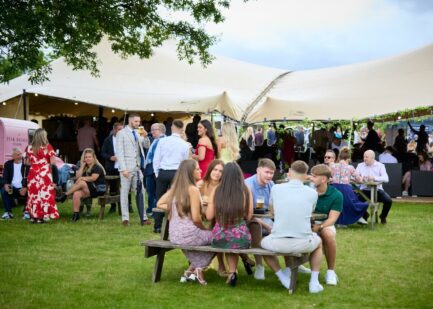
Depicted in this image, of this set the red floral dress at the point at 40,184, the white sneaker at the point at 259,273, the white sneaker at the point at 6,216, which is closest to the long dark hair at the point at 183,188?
the white sneaker at the point at 259,273

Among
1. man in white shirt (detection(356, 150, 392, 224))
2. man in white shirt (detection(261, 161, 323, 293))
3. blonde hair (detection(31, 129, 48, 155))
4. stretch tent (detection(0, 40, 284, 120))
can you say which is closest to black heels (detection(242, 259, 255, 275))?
man in white shirt (detection(261, 161, 323, 293))

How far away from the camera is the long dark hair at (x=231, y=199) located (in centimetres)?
694

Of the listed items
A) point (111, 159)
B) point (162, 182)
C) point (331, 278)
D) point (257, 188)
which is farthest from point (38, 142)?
point (331, 278)

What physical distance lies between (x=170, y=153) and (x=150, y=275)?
346cm

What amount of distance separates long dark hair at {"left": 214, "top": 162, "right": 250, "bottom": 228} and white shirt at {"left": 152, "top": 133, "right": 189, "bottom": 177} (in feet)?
12.9

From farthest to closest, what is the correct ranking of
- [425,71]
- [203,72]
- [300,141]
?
[300,141] < [203,72] < [425,71]

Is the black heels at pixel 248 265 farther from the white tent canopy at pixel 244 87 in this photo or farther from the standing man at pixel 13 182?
the white tent canopy at pixel 244 87

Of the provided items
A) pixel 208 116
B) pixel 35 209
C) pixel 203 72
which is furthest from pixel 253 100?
pixel 35 209

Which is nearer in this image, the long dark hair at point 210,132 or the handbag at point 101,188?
the long dark hair at point 210,132

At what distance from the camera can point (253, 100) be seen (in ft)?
64.0

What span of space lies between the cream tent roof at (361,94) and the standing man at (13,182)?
6.45m

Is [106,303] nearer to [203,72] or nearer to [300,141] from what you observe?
[203,72]

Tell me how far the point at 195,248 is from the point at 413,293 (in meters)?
2.05

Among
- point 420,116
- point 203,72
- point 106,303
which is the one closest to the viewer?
point 106,303
